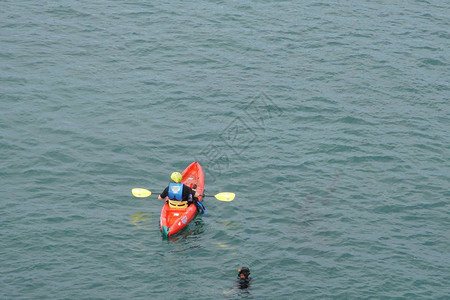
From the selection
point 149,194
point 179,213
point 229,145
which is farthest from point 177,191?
point 229,145

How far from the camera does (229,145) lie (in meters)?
28.2

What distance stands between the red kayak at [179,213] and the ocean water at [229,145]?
0.40 metres

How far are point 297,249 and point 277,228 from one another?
1.42 meters

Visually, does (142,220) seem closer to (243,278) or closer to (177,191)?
(177,191)

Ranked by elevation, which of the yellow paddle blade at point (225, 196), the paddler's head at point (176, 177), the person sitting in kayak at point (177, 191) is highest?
the paddler's head at point (176, 177)

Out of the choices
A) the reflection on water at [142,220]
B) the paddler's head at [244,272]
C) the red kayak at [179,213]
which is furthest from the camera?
the reflection on water at [142,220]

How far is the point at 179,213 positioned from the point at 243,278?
171 inches

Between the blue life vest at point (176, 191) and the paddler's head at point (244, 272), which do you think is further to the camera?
the blue life vest at point (176, 191)

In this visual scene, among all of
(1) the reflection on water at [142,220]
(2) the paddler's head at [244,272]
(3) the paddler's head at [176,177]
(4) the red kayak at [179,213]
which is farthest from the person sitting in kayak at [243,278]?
(3) the paddler's head at [176,177]

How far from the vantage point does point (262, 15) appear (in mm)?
40031

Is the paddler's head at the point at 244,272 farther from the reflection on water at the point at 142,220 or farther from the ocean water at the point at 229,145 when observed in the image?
the reflection on water at the point at 142,220

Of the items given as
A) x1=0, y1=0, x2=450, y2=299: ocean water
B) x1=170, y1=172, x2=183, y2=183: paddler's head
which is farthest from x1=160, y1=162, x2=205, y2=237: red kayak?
x1=170, y1=172, x2=183, y2=183: paddler's head

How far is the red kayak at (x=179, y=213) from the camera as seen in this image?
22203 millimetres

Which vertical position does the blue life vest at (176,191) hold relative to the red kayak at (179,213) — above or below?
above
